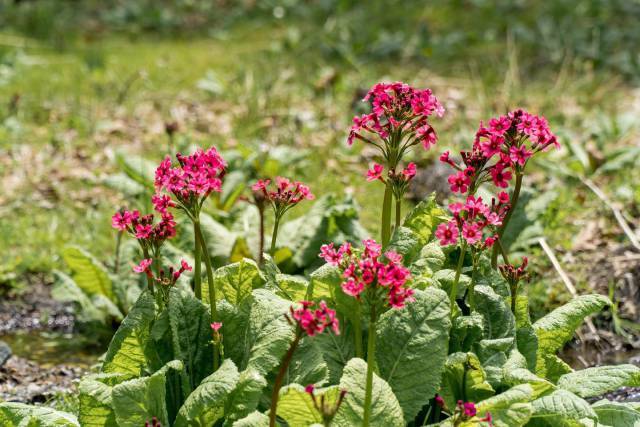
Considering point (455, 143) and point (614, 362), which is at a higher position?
point (455, 143)

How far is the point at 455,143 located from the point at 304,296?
3.78 m

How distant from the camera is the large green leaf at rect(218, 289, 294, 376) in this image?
2.86 m

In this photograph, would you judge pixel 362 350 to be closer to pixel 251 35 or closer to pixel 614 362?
pixel 614 362

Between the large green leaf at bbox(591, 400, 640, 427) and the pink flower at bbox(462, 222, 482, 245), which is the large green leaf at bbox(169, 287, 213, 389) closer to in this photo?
the pink flower at bbox(462, 222, 482, 245)

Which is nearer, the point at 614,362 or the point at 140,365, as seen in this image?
the point at 140,365

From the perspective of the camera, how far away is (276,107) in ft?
24.9

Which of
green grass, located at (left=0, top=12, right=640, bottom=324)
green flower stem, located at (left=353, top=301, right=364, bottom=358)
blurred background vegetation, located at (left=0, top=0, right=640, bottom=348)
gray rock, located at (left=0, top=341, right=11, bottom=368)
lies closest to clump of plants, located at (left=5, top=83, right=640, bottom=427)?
green flower stem, located at (left=353, top=301, right=364, bottom=358)

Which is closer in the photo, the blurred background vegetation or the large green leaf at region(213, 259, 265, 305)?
the large green leaf at region(213, 259, 265, 305)

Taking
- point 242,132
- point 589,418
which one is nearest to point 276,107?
point 242,132

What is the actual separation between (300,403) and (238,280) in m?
0.74

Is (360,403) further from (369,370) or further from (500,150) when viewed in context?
(500,150)

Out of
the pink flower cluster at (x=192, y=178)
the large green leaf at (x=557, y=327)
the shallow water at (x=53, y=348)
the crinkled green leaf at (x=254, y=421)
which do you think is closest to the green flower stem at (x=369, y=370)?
the crinkled green leaf at (x=254, y=421)

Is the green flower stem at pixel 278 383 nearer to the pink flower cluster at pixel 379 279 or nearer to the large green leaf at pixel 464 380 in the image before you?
the pink flower cluster at pixel 379 279

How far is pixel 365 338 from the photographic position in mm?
3188
